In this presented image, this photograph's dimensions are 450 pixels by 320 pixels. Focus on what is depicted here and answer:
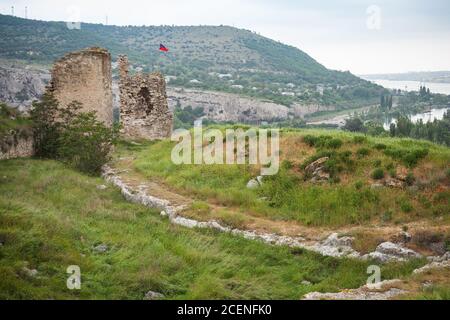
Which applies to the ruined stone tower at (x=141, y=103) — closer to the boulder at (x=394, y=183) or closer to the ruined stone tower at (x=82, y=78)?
the ruined stone tower at (x=82, y=78)

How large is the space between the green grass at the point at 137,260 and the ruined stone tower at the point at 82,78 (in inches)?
336

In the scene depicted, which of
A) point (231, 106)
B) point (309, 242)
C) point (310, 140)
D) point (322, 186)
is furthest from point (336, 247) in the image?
point (231, 106)

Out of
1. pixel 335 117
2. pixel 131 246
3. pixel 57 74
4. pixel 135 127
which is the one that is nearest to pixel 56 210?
pixel 131 246

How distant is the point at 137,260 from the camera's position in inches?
333

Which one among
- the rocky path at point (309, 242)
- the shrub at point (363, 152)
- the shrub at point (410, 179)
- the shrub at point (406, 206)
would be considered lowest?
the rocky path at point (309, 242)

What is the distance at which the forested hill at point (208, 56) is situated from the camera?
→ 112875 millimetres

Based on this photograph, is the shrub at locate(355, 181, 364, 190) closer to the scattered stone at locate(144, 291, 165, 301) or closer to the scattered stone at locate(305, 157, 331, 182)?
the scattered stone at locate(305, 157, 331, 182)

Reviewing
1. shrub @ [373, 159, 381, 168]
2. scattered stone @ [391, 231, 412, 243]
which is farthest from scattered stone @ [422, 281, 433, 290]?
shrub @ [373, 159, 381, 168]

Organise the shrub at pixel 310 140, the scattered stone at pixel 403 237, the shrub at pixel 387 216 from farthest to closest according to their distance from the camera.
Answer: the shrub at pixel 310 140
the shrub at pixel 387 216
the scattered stone at pixel 403 237

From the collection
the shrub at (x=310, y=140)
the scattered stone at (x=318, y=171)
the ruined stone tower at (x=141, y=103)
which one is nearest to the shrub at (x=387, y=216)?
the scattered stone at (x=318, y=171)

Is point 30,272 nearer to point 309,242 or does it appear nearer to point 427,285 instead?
point 309,242

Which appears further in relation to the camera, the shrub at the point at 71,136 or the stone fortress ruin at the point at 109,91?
the stone fortress ruin at the point at 109,91

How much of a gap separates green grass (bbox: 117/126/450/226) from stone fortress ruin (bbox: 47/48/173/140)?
6212 mm

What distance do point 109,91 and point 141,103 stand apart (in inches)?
111
